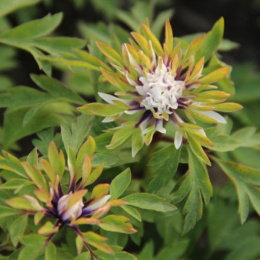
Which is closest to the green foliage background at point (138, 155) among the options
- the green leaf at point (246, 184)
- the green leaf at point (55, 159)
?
the green leaf at point (246, 184)

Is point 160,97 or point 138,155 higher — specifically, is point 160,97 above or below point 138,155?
above

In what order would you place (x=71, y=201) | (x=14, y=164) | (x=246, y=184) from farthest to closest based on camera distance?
(x=246, y=184) → (x=14, y=164) → (x=71, y=201)

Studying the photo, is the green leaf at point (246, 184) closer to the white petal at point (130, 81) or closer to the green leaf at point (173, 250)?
the green leaf at point (173, 250)

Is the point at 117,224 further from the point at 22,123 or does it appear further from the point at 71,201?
the point at 22,123

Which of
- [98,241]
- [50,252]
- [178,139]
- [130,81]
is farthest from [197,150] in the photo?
[50,252]

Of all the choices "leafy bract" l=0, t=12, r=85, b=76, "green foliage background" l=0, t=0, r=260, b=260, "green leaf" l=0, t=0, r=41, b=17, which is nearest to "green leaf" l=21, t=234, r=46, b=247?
"green foliage background" l=0, t=0, r=260, b=260

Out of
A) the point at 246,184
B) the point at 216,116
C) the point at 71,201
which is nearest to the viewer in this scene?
the point at 71,201

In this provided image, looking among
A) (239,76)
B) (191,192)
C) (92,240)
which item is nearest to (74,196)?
(92,240)
